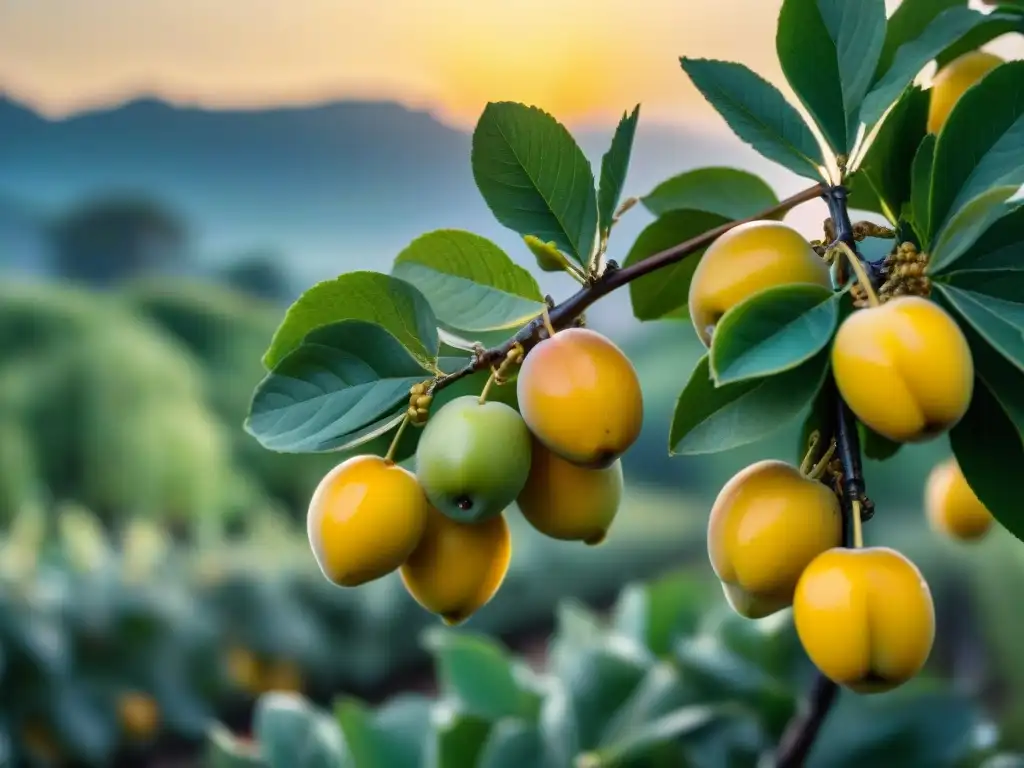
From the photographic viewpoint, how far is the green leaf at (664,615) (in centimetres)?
84

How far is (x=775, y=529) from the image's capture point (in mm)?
262

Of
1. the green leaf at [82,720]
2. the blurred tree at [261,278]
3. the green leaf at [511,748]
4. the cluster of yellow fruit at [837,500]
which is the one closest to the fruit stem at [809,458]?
the cluster of yellow fruit at [837,500]

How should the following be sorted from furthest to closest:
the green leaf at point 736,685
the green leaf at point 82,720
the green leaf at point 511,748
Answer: the green leaf at point 82,720, the green leaf at point 736,685, the green leaf at point 511,748

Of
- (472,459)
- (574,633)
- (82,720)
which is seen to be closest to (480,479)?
(472,459)

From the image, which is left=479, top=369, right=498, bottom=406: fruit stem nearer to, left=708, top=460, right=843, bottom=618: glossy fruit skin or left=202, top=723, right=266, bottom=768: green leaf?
left=708, top=460, right=843, bottom=618: glossy fruit skin

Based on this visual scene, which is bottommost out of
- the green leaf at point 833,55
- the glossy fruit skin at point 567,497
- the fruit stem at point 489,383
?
the glossy fruit skin at point 567,497

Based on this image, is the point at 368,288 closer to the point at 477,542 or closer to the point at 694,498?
the point at 477,542

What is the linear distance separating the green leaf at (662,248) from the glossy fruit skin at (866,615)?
130 millimetres

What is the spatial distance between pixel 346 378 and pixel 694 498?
300 centimetres

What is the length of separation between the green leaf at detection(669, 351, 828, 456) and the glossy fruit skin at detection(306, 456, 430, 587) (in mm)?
75

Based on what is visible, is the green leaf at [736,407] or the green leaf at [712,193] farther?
the green leaf at [712,193]

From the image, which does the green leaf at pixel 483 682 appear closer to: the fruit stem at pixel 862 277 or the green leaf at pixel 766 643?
the green leaf at pixel 766 643

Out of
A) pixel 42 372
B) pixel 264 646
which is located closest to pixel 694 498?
pixel 264 646

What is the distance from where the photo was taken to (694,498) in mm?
3176
